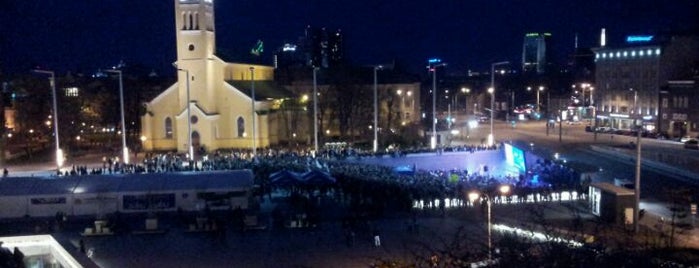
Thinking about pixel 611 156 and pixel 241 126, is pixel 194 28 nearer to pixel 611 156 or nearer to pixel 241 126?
pixel 241 126

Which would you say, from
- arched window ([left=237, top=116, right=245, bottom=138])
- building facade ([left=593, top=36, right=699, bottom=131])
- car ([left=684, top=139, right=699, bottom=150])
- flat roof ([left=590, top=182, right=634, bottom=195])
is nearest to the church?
arched window ([left=237, top=116, right=245, bottom=138])

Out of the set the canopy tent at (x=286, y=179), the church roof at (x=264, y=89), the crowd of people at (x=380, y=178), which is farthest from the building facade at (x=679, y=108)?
the canopy tent at (x=286, y=179)

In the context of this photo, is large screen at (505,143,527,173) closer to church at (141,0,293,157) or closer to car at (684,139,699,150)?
car at (684,139,699,150)

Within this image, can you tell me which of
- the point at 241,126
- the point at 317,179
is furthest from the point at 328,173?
the point at 241,126

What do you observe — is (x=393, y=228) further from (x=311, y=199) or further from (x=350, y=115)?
(x=350, y=115)

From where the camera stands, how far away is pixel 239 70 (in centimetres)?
5775

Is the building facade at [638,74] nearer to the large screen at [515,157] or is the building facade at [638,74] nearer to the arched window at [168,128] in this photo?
the large screen at [515,157]

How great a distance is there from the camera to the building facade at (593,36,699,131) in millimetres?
67875

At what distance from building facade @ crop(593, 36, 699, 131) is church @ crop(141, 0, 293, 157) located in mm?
40309

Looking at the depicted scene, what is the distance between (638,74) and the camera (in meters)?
71.6

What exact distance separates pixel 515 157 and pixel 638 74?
40375 mm

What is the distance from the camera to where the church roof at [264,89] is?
54.1 m

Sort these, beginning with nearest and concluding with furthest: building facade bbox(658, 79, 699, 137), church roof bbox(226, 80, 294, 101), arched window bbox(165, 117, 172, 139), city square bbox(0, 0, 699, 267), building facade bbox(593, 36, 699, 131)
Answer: city square bbox(0, 0, 699, 267), arched window bbox(165, 117, 172, 139), church roof bbox(226, 80, 294, 101), building facade bbox(658, 79, 699, 137), building facade bbox(593, 36, 699, 131)

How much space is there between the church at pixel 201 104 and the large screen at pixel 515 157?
1942cm
